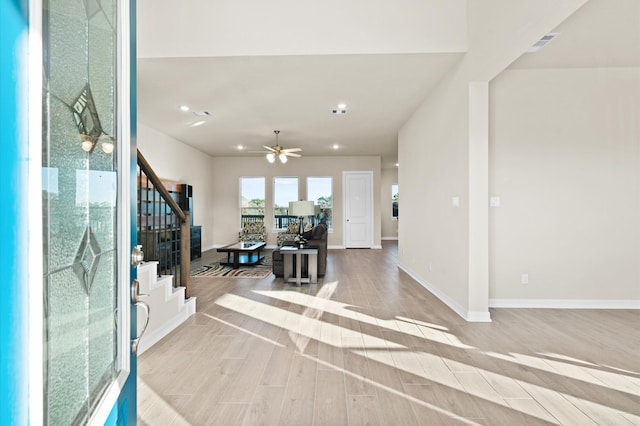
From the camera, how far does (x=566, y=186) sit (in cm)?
360

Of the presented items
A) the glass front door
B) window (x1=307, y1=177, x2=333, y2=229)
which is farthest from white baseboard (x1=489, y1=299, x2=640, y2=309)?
window (x1=307, y1=177, x2=333, y2=229)

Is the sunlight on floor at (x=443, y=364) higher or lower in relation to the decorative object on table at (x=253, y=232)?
lower

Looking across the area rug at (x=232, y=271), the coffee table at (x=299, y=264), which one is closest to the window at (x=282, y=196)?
the area rug at (x=232, y=271)

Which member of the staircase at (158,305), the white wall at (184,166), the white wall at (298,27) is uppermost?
the white wall at (298,27)

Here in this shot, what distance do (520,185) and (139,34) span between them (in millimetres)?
4734

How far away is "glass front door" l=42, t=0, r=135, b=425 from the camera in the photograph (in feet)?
1.90

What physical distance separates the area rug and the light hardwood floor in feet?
5.08

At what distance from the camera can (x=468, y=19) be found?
3.13 m

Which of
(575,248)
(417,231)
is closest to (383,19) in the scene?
(417,231)

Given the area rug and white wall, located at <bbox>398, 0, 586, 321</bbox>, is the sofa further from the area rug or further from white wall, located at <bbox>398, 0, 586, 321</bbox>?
white wall, located at <bbox>398, 0, 586, 321</bbox>

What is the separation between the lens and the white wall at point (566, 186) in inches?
140

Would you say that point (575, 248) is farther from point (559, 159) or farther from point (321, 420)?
point (321, 420)

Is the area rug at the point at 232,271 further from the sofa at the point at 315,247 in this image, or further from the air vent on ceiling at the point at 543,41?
the air vent on ceiling at the point at 543,41

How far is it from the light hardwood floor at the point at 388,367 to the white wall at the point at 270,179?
546 cm
